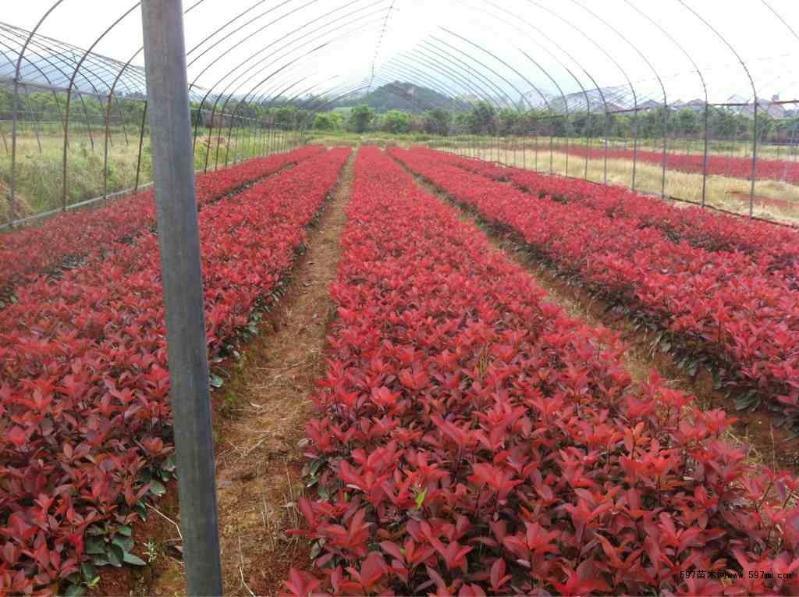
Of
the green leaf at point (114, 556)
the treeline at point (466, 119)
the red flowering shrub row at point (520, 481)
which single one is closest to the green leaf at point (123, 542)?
the green leaf at point (114, 556)

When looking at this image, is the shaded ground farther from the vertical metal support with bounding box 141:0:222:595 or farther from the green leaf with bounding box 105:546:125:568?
the vertical metal support with bounding box 141:0:222:595

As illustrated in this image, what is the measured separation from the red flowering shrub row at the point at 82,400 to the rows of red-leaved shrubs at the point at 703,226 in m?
5.32

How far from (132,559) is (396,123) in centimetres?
5265

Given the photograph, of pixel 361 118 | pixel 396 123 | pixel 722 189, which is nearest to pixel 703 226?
pixel 722 189

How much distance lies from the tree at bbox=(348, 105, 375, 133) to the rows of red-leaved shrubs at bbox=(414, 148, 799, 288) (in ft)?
143

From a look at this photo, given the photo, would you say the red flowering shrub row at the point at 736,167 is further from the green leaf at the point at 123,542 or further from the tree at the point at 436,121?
the tree at the point at 436,121

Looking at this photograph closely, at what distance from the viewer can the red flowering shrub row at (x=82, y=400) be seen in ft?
7.25

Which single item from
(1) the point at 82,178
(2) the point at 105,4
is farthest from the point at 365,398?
(1) the point at 82,178

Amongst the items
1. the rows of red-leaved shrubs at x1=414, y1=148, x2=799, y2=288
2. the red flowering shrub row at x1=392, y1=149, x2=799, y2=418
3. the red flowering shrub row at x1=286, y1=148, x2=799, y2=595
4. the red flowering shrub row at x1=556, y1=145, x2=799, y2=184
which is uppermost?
the red flowering shrub row at x1=556, y1=145, x2=799, y2=184

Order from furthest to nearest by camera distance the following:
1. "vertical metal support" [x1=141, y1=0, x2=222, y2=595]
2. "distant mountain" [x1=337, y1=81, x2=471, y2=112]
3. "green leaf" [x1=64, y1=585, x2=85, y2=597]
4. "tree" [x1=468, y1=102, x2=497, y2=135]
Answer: "distant mountain" [x1=337, y1=81, x2=471, y2=112], "tree" [x1=468, y1=102, x2=497, y2=135], "green leaf" [x1=64, y1=585, x2=85, y2=597], "vertical metal support" [x1=141, y1=0, x2=222, y2=595]

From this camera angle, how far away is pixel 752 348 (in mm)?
3949

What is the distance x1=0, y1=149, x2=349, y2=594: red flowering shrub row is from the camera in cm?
221

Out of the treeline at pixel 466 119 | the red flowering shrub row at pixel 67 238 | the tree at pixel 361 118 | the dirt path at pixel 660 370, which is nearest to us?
the dirt path at pixel 660 370

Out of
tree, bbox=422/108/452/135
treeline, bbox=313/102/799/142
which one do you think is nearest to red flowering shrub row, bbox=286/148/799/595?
treeline, bbox=313/102/799/142
